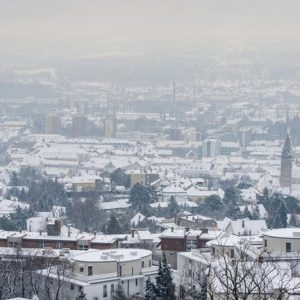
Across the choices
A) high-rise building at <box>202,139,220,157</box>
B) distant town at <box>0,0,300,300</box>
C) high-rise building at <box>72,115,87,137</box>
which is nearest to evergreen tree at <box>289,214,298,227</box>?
distant town at <box>0,0,300,300</box>

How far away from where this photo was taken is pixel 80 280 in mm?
13453

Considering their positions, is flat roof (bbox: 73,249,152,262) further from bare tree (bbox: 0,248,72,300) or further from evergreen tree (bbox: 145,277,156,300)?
evergreen tree (bbox: 145,277,156,300)

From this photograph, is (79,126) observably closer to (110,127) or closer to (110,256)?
(110,127)

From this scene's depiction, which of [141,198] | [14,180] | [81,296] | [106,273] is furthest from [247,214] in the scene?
[14,180]

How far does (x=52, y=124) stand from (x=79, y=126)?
4.69 feet

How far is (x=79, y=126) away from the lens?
6303 cm

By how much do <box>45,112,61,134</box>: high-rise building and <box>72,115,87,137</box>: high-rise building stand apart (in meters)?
0.81

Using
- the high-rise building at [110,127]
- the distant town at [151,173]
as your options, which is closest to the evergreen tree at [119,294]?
the distant town at [151,173]

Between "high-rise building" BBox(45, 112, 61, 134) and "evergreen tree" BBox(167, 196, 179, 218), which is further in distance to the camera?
"high-rise building" BBox(45, 112, 61, 134)

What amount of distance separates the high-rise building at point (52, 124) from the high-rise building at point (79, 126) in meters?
0.81

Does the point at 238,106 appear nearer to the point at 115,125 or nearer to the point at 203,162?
the point at 115,125

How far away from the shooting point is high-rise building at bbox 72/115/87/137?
61912 millimetres

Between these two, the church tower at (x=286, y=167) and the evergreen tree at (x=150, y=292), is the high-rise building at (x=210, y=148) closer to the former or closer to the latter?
the church tower at (x=286, y=167)

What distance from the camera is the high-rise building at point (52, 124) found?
62.0 metres
